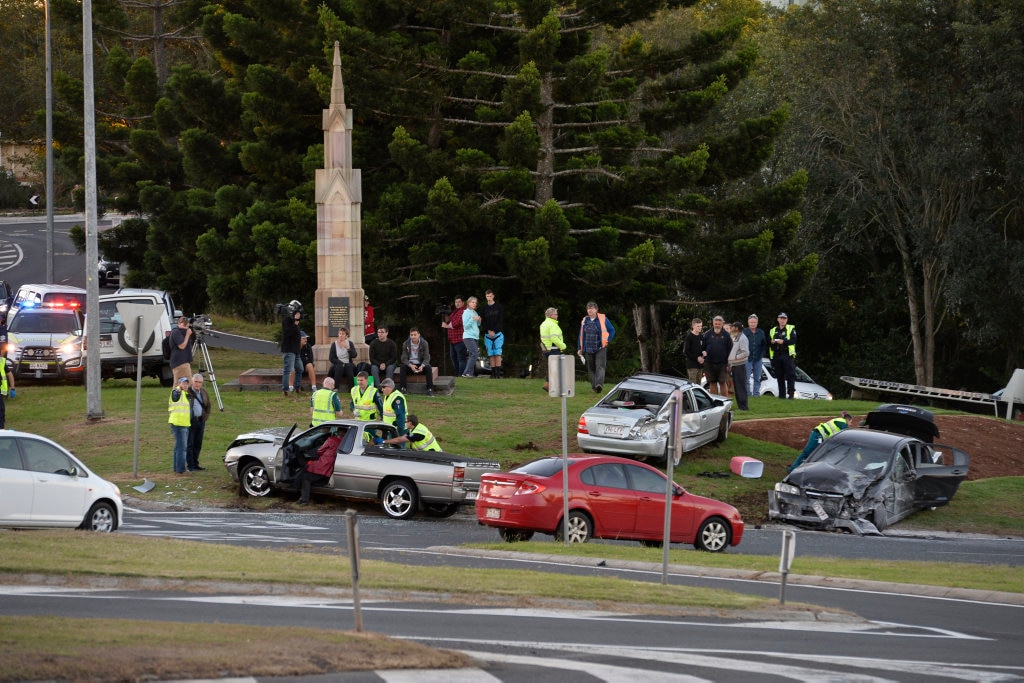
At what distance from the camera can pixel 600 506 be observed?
19297 mm


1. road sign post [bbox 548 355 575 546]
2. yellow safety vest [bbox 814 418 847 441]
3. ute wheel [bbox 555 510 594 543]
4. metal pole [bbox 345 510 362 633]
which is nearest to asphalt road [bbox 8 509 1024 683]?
metal pole [bbox 345 510 362 633]

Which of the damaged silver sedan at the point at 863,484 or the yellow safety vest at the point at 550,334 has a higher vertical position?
the yellow safety vest at the point at 550,334

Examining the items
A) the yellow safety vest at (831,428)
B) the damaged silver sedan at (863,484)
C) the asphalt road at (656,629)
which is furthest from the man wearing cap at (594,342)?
the asphalt road at (656,629)

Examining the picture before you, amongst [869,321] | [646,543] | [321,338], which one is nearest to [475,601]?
[646,543]

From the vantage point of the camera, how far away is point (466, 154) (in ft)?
133

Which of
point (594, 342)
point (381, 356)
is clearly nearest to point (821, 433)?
point (594, 342)

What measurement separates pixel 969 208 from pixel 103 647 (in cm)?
4276

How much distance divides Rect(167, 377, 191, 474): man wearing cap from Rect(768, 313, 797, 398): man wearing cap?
1413 cm

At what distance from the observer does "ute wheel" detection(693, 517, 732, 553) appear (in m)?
19.8

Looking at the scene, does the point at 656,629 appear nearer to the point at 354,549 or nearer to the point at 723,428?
the point at 354,549

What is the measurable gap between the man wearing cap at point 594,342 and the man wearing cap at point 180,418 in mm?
8870

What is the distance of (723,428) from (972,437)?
266 inches

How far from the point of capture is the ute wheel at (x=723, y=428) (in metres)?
26.8

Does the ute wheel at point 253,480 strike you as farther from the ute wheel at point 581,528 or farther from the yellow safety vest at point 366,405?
the ute wheel at point 581,528
